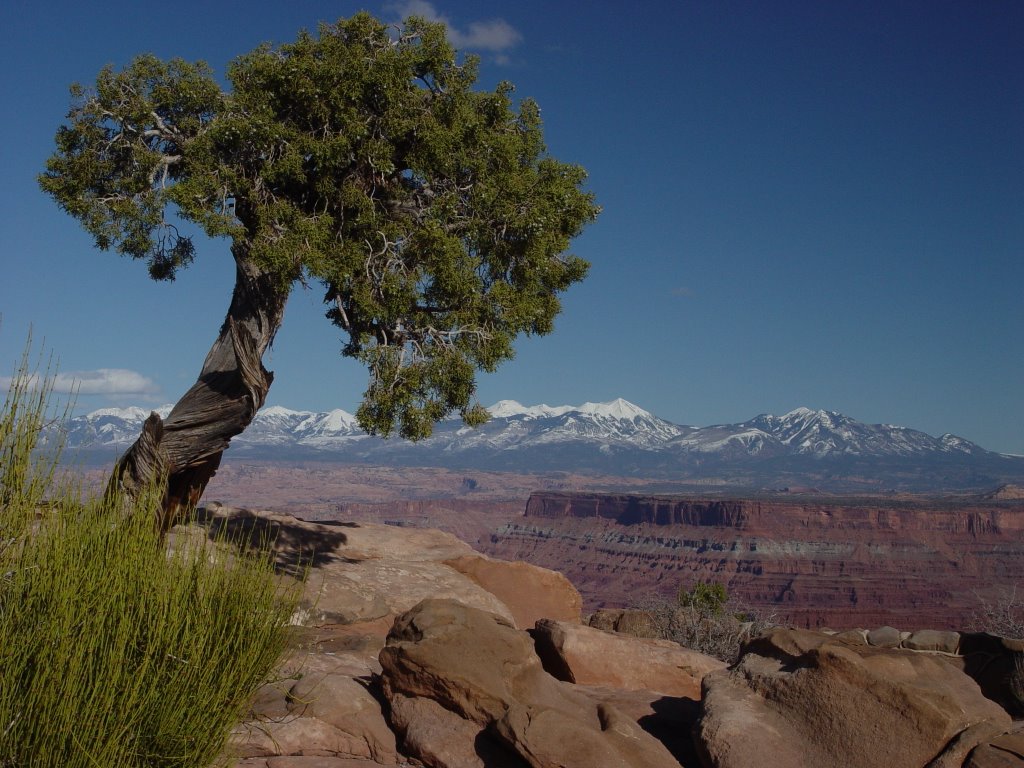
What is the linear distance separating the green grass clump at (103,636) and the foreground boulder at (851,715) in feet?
16.6

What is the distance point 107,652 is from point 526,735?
4284 mm

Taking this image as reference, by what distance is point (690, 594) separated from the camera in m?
30.8

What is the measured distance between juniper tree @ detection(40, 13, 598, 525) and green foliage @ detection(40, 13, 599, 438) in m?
0.04

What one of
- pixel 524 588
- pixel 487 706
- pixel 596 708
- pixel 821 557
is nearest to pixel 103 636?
pixel 487 706

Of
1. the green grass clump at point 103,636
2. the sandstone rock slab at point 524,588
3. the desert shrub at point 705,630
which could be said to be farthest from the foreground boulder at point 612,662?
the sandstone rock slab at point 524,588

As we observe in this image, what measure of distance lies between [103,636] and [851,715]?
7.26 m

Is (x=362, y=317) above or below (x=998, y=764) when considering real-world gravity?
above

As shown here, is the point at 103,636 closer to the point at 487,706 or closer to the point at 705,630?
the point at 487,706

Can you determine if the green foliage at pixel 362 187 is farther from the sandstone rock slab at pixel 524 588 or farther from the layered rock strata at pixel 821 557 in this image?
the layered rock strata at pixel 821 557

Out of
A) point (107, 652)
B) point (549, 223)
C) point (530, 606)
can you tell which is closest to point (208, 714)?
point (107, 652)

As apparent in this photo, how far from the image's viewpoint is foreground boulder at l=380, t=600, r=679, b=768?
888cm

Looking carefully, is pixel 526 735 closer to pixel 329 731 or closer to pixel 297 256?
pixel 329 731

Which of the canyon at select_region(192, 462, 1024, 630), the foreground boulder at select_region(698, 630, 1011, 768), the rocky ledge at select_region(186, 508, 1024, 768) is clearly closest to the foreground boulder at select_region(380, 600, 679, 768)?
the rocky ledge at select_region(186, 508, 1024, 768)

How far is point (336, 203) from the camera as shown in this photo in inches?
652
